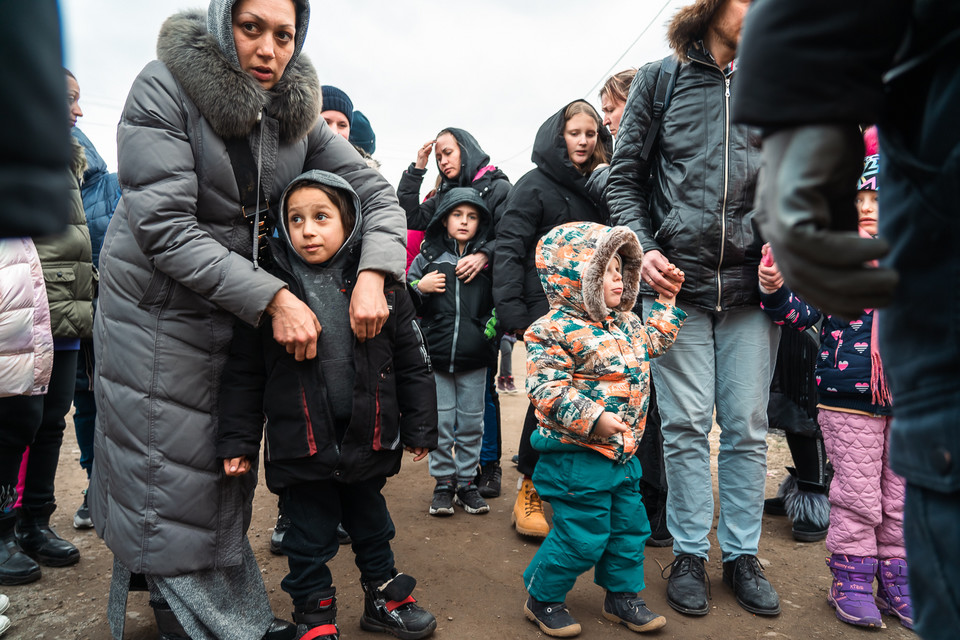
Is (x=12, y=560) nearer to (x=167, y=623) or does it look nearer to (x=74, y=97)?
(x=167, y=623)

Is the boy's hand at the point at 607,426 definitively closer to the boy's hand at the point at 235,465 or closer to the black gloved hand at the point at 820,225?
the boy's hand at the point at 235,465

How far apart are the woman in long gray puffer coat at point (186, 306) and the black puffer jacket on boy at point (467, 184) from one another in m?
1.97

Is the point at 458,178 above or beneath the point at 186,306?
above

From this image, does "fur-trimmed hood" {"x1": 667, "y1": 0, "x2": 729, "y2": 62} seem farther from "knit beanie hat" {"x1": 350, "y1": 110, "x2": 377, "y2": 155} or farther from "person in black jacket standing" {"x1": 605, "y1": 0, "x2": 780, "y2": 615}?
"knit beanie hat" {"x1": 350, "y1": 110, "x2": 377, "y2": 155}

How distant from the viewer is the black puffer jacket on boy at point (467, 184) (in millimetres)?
4363

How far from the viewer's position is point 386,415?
8.03 feet

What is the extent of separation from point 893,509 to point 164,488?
2.76 m

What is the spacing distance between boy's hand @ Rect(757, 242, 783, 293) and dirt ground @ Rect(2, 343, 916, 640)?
51.6 inches

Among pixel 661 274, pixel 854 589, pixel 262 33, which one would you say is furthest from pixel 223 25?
pixel 854 589

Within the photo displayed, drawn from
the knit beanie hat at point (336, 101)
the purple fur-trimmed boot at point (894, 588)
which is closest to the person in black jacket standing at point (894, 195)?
the purple fur-trimmed boot at point (894, 588)

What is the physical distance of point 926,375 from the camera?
90cm

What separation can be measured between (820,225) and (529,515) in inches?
111

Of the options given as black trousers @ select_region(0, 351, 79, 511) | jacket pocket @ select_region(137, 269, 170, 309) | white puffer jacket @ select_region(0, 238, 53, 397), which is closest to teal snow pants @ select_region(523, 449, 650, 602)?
jacket pocket @ select_region(137, 269, 170, 309)

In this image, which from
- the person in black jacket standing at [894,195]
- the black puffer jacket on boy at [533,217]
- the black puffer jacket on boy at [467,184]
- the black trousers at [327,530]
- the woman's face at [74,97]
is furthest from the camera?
the black puffer jacket on boy at [467,184]
